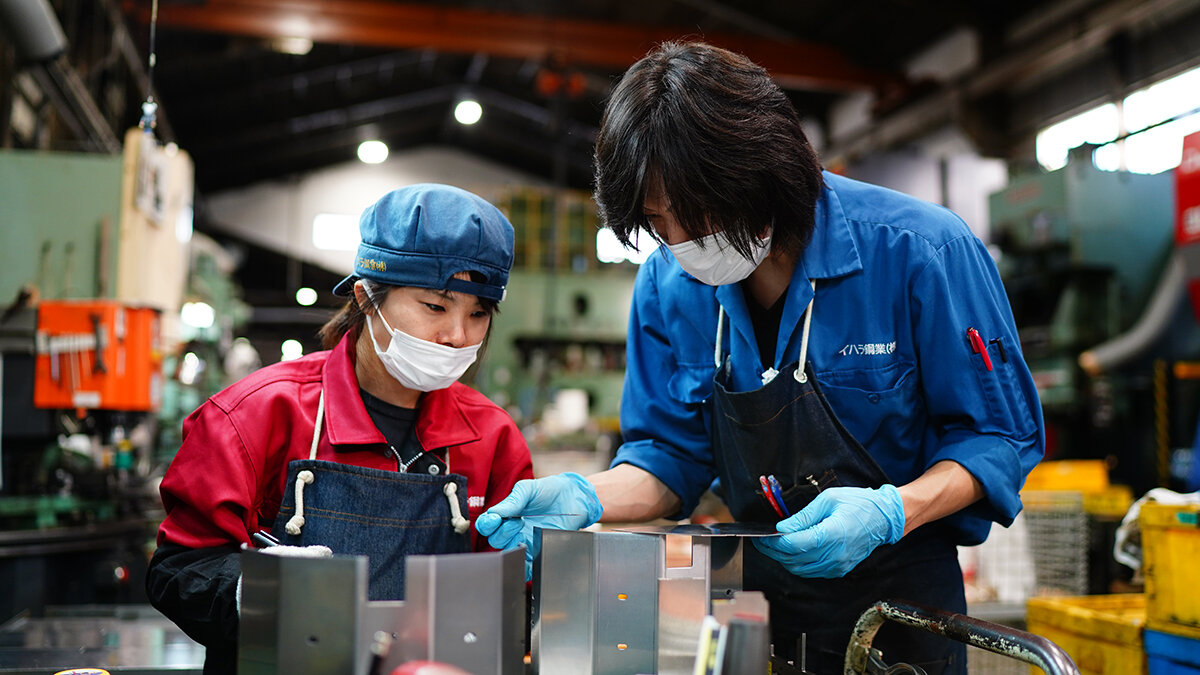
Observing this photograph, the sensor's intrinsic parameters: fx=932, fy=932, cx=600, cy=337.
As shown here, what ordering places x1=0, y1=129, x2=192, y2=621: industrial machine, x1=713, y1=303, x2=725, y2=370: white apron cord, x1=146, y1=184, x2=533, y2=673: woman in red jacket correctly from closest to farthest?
1. x1=146, y1=184, x2=533, y2=673: woman in red jacket
2. x1=713, y1=303, x2=725, y2=370: white apron cord
3. x1=0, y1=129, x2=192, y2=621: industrial machine

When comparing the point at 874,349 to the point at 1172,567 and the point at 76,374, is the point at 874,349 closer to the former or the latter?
the point at 1172,567

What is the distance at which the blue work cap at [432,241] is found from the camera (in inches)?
54.1

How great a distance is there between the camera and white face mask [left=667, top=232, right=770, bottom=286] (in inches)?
51.2

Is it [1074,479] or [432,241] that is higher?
[432,241]

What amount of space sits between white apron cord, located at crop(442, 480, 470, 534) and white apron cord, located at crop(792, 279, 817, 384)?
54 centimetres

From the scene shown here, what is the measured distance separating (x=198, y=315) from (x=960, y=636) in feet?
21.7

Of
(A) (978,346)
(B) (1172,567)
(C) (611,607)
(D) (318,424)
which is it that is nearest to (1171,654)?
(B) (1172,567)

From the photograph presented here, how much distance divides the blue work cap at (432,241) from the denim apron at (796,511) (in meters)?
0.39

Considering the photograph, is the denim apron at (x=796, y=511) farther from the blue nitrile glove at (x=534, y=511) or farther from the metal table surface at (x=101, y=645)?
the metal table surface at (x=101, y=645)

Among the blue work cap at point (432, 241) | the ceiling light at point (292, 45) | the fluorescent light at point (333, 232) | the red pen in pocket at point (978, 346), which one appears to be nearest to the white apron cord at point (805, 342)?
the red pen in pocket at point (978, 346)

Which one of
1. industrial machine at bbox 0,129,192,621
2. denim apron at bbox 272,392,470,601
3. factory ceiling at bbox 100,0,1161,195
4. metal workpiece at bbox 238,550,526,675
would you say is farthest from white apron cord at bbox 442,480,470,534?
factory ceiling at bbox 100,0,1161,195

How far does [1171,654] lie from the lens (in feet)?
5.92

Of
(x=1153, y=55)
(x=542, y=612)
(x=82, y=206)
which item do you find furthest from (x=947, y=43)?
(x=542, y=612)

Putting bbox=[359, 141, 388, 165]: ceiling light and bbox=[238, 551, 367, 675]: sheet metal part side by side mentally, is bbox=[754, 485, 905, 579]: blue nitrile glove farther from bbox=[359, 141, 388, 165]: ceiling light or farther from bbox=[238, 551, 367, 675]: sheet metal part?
bbox=[359, 141, 388, 165]: ceiling light
